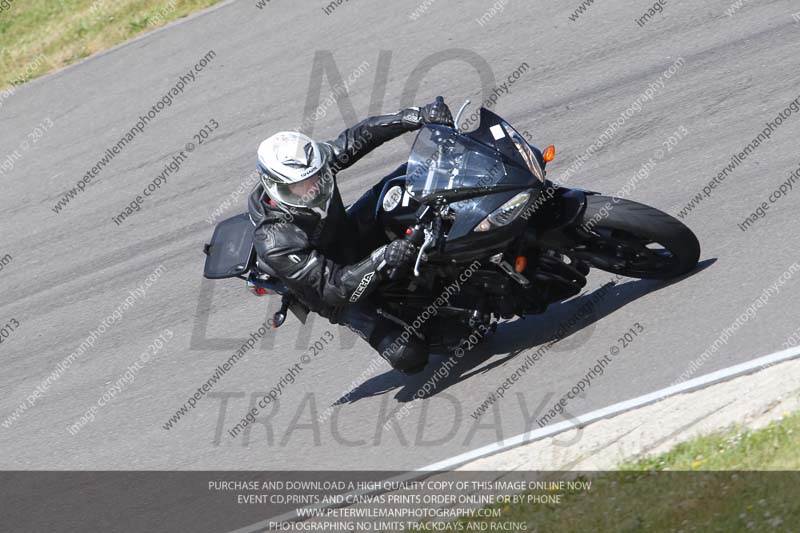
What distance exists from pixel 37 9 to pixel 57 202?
615 centimetres

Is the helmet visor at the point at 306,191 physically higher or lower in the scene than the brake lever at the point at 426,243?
higher

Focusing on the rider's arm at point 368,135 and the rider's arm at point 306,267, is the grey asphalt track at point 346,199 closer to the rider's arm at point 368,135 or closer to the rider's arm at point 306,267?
the rider's arm at point 306,267

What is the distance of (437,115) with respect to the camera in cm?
701

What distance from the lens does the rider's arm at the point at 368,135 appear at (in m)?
7.29

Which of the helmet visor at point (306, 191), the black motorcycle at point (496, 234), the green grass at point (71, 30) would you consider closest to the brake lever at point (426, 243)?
the black motorcycle at point (496, 234)

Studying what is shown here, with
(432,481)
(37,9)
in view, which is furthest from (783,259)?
(37,9)

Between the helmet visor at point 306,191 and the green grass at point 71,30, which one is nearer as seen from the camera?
the helmet visor at point 306,191

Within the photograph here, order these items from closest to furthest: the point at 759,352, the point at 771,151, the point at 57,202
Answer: the point at 759,352 < the point at 771,151 < the point at 57,202

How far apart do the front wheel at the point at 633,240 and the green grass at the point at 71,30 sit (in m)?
9.42

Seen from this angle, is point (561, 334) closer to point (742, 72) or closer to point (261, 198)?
point (261, 198)

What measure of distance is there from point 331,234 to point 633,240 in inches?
81.9

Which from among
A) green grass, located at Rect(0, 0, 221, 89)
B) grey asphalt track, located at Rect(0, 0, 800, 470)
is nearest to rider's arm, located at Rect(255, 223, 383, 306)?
grey asphalt track, located at Rect(0, 0, 800, 470)

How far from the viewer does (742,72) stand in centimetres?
952

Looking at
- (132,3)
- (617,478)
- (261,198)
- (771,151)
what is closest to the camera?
(617,478)
